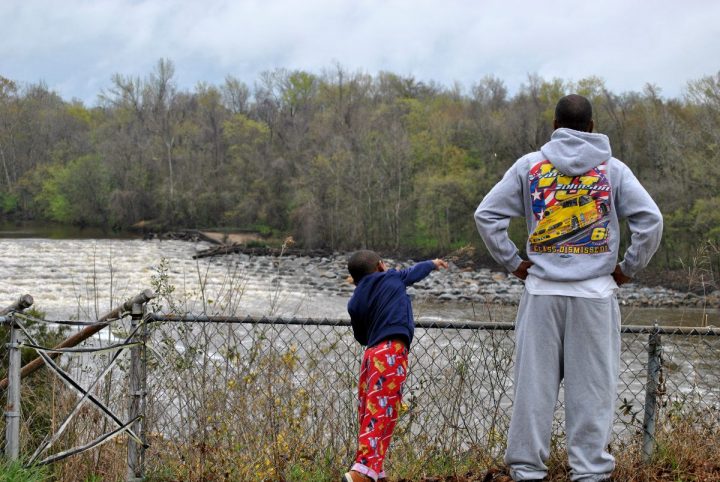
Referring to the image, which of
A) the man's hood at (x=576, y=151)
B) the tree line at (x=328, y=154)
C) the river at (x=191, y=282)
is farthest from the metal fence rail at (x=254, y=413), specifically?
the tree line at (x=328, y=154)

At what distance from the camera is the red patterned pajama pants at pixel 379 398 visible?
3975 mm

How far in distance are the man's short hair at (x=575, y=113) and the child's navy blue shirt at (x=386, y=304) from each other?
3.26 ft

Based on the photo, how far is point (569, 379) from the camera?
12.0 ft

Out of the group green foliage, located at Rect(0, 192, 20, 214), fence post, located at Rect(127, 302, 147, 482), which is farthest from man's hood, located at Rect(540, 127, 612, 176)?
green foliage, located at Rect(0, 192, 20, 214)

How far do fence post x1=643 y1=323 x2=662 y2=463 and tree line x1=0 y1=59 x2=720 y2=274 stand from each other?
Answer: 32.2 m

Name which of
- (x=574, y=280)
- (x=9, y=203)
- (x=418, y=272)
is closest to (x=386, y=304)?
(x=418, y=272)

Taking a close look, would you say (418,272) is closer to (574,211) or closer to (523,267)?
(523,267)

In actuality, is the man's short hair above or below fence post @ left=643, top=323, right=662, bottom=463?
above

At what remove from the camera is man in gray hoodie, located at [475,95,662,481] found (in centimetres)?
359

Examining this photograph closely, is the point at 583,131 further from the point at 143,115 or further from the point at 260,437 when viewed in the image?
the point at 143,115

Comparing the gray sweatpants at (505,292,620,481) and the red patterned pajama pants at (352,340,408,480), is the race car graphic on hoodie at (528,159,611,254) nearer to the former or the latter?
the gray sweatpants at (505,292,620,481)

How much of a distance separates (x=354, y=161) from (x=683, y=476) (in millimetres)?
47551

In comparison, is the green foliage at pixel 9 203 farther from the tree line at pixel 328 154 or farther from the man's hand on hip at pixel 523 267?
the man's hand on hip at pixel 523 267

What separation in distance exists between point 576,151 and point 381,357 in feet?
4.73
